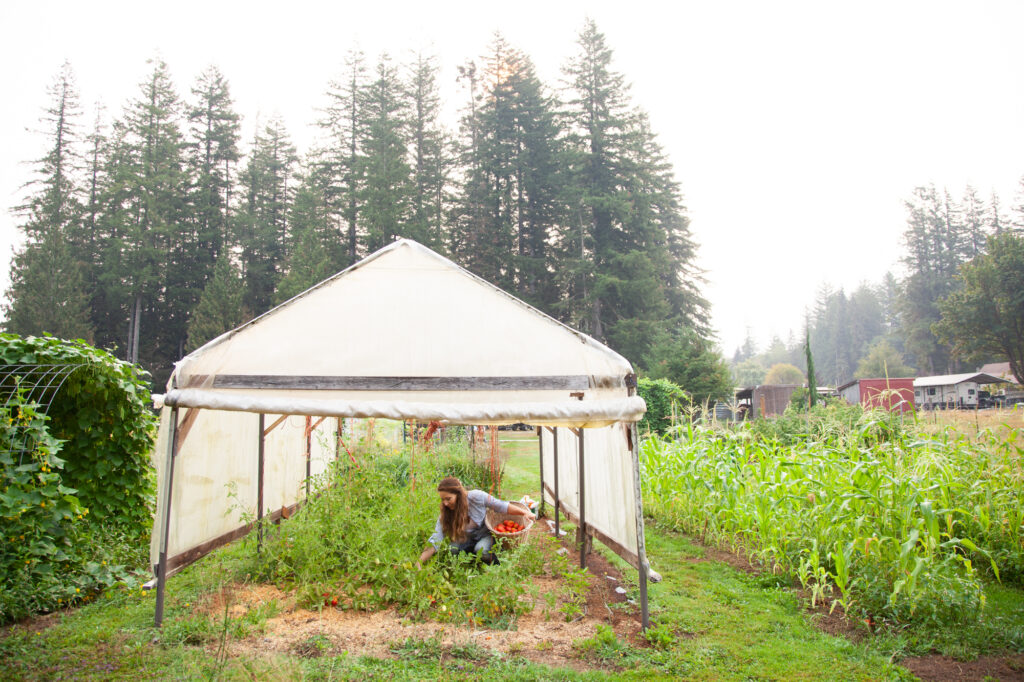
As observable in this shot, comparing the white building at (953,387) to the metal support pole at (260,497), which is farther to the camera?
the white building at (953,387)

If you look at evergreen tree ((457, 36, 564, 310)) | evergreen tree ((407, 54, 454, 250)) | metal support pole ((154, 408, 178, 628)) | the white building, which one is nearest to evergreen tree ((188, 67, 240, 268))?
evergreen tree ((407, 54, 454, 250))

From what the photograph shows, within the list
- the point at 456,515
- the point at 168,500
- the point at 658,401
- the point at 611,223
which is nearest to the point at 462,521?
the point at 456,515

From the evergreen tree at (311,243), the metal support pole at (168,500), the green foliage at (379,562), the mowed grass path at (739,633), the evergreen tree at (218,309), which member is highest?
the evergreen tree at (311,243)

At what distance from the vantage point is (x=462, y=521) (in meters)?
4.79

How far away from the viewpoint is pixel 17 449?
12.2 ft

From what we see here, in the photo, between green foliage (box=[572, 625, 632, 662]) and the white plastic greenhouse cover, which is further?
the white plastic greenhouse cover

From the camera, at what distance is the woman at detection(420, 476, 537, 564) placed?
4.68 m

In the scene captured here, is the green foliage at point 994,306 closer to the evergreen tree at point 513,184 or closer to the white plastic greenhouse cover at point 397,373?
the evergreen tree at point 513,184

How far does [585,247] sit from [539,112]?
8094 mm

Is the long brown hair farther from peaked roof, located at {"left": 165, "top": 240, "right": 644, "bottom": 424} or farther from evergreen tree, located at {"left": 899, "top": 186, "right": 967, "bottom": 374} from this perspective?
evergreen tree, located at {"left": 899, "top": 186, "right": 967, "bottom": 374}

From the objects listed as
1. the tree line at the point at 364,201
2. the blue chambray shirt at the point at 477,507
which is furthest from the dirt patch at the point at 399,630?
the tree line at the point at 364,201

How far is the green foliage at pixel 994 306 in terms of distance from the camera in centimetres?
3278

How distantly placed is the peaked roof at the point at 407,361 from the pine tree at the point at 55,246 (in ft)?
78.2

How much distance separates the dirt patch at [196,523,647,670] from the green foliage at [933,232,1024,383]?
3986 centimetres
